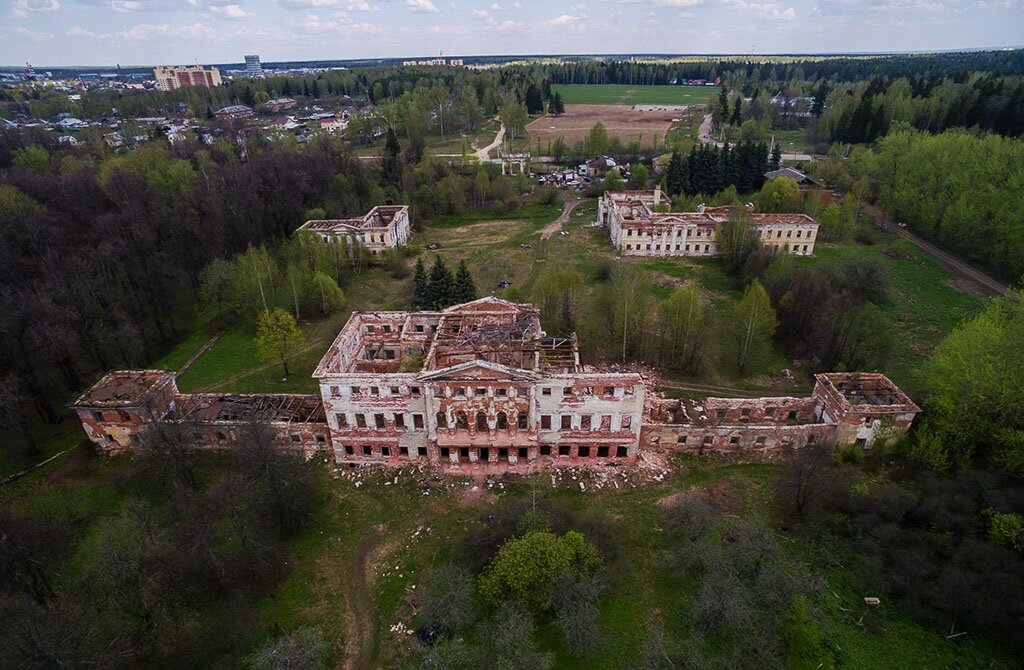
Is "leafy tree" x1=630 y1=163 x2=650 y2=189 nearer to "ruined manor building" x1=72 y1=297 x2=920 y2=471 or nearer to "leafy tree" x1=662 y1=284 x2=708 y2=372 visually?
"leafy tree" x1=662 y1=284 x2=708 y2=372

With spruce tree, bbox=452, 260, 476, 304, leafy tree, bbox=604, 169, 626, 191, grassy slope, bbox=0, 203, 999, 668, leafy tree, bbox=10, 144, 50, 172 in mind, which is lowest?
grassy slope, bbox=0, 203, 999, 668

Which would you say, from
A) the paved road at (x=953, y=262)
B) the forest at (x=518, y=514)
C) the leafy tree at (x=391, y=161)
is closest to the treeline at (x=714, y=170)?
the paved road at (x=953, y=262)

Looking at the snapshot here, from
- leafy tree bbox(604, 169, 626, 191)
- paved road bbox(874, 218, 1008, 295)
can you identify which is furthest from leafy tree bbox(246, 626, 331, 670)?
leafy tree bbox(604, 169, 626, 191)

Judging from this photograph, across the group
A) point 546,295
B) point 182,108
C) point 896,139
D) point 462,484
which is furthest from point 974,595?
point 182,108

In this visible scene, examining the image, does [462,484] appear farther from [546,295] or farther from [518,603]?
[546,295]

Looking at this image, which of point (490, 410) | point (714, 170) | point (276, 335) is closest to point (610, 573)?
point (490, 410)

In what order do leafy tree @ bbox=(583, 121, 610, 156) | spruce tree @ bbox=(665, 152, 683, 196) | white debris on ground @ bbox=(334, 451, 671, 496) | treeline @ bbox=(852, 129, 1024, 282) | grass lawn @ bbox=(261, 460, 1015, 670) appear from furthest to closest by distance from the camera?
leafy tree @ bbox=(583, 121, 610, 156)
spruce tree @ bbox=(665, 152, 683, 196)
treeline @ bbox=(852, 129, 1024, 282)
white debris on ground @ bbox=(334, 451, 671, 496)
grass lawn @ bbox=(261, 460, 1015, 670)

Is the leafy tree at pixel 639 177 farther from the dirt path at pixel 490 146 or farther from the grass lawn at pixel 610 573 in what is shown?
the grass lawn at pixel 610 573

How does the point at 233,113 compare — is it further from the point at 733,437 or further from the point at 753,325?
the point at 733,437
